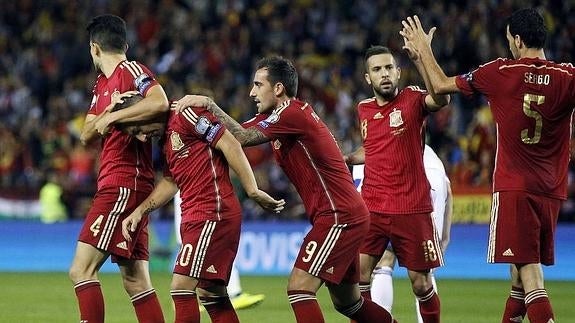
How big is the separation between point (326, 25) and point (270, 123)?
14.5m

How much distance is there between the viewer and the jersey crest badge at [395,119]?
29.7 ft

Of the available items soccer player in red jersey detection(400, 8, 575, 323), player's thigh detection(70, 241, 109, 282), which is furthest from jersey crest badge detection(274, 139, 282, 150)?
player's thigh detection(70, 241, 109, 282)

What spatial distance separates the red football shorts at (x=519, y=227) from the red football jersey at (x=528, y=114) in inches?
2.6

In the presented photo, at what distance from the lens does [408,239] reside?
898 centimetres

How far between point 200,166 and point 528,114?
2219mm

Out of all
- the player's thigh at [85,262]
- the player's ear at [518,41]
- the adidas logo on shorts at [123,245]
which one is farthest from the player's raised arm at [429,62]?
the player's thigh at [85,262]

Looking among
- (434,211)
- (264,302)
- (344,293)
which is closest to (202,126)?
(344,293)

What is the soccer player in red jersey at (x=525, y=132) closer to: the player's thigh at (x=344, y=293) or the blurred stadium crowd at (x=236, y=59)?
the player's thigh at (x=344, y=293)

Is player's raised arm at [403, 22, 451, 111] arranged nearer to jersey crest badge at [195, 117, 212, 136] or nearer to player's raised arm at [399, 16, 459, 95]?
player's raised arm at [399, 16, 459, 95]

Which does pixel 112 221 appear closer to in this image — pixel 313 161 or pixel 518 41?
pixel 313 161

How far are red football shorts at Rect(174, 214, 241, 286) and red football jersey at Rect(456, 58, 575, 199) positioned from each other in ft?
6.14

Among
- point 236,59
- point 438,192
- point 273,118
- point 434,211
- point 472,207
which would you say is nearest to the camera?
point 273,118

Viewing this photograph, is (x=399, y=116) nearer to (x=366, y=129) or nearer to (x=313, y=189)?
(x=366, y=129)

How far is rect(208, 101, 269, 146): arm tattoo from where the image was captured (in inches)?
310
